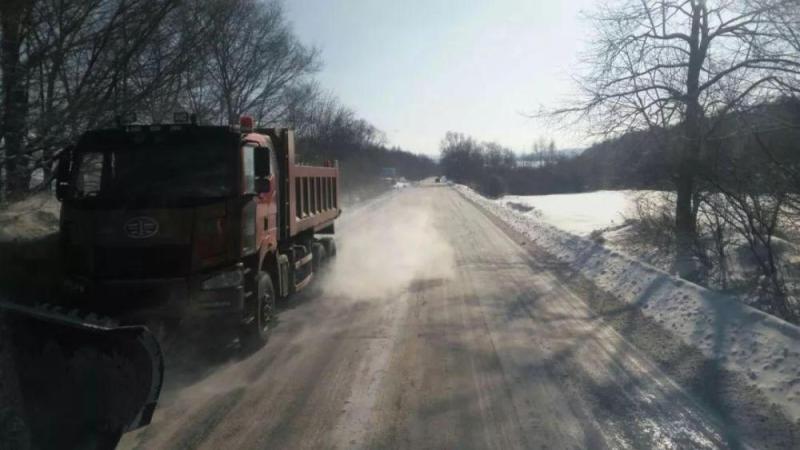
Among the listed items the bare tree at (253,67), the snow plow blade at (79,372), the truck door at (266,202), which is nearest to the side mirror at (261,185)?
the truck door at (266,202)

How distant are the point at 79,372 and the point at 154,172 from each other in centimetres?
315

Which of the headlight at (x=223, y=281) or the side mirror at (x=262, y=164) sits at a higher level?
the side mirror at (x=262, y=164)

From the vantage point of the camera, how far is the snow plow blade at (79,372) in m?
5.25

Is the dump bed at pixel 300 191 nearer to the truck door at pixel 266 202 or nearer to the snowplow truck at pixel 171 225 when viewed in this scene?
the truck door at pixel 266 202

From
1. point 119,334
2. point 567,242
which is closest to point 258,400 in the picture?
point 119,334

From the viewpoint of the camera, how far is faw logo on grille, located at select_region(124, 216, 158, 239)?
294 inches

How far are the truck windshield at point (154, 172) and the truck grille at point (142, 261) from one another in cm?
68

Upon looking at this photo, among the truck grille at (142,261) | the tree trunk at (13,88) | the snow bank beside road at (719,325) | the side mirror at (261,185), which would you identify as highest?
the tree trunk at (13,88)

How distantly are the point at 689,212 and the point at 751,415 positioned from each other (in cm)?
1076

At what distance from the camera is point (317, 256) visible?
13672 millimetres

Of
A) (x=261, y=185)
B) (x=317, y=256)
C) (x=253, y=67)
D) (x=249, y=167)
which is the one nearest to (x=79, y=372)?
(x=261, y=185)

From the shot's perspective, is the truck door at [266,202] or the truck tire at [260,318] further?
the truck door at [266,202]

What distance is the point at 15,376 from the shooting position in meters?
5.46

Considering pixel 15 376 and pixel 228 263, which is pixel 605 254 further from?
pixel 15 376
